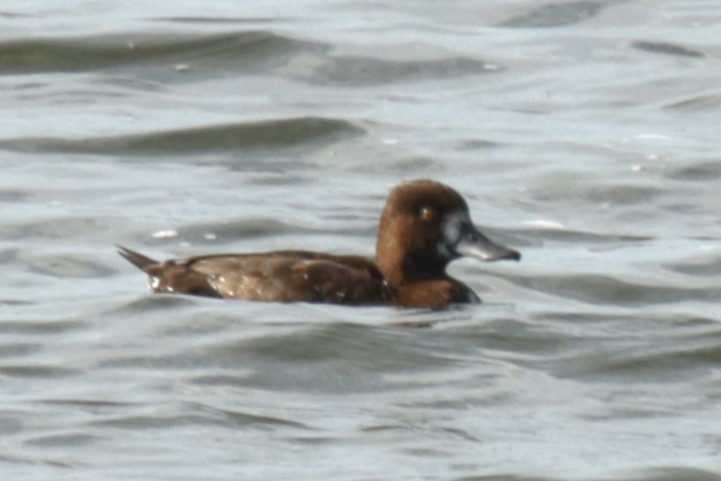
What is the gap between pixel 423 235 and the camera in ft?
35.2

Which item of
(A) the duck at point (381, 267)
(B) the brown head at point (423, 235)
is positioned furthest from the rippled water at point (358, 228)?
(B) the brown head at point (423, 235)

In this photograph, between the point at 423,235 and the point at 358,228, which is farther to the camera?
the point at 358,228

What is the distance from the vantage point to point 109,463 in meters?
7.88

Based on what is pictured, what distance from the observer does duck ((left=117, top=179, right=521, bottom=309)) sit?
10.3 m

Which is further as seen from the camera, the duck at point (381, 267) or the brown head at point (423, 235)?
the brown head at point (423, 235)

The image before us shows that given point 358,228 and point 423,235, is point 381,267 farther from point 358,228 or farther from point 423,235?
point 358,228

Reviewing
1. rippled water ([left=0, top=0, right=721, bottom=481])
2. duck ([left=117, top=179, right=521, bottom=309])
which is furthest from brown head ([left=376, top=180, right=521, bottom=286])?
rippled water ([left=0, top=0, right=721, bottom=481])

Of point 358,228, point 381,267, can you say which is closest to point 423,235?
point 381,267

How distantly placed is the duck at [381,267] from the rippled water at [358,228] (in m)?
0.08

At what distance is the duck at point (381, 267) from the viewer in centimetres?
1034

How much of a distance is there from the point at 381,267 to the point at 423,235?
224 millimetres

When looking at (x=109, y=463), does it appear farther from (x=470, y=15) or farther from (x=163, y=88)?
(x=470, y=15)

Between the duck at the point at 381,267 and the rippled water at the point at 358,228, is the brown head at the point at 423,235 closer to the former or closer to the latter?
the duck at the point at 381,267

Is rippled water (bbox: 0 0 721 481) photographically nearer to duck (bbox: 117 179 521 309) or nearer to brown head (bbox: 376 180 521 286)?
duck (bbox: 117 179 521 309)
